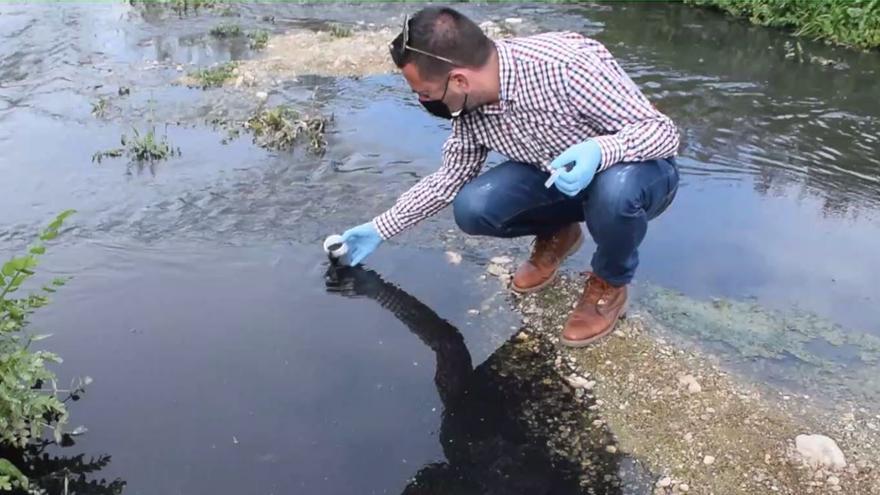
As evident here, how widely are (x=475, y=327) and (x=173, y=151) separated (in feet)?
7.55

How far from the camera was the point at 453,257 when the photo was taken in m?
3.81

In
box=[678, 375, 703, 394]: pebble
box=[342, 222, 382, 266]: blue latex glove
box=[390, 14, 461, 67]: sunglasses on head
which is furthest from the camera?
box=[342, 222, 382, 266]: blue latex glove

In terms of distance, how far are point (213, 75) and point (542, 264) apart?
3.37 metres

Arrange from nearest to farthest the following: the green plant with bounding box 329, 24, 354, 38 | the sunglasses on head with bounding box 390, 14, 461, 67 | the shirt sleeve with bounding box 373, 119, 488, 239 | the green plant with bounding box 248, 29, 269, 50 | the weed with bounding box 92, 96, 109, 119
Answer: the sunglasses on head with bounding box 390, 14, 461, 67 < the shirt sleeve with bounding box 373, 119, 488, 239 < the weed with bounding box 92, 96, 109, 119 < the green plant with bounding box 248, 29, 269, 50 < the green plant with bounding box 329, 24, 354, 38

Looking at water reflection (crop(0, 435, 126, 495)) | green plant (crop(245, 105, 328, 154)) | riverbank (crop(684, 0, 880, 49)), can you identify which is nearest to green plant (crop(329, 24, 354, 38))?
green plant (crop(245, 105, 328, 154))

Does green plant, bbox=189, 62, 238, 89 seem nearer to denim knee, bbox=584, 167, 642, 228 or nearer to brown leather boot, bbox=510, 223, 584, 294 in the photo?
brown leather boot, bbox=510, 223, 584, 294

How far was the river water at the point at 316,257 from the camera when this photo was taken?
9.14 feet

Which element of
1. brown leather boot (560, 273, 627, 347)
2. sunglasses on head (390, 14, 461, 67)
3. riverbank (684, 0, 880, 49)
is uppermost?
sunglasses on head (390, 14, 461, 67)

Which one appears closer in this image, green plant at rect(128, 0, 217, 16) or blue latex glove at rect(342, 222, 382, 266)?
blue latex glove at rect(342, 222, 382, 266)

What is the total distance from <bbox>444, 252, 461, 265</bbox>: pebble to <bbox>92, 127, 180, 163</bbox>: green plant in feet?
6.01

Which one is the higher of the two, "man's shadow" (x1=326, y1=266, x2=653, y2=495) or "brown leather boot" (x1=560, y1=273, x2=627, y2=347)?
"brown leather boot" (x1=560, y1=273, x2=627, y2=347)

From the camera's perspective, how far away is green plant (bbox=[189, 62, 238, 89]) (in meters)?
5.82

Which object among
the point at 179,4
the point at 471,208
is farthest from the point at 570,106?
the point at 179,4

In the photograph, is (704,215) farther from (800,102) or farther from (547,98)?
(800,102)
